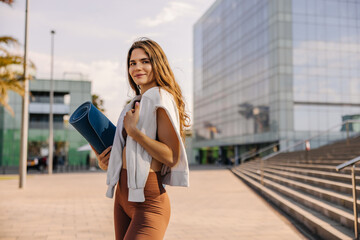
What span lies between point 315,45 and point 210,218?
36.1 m

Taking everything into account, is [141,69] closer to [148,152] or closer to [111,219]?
[148,152]

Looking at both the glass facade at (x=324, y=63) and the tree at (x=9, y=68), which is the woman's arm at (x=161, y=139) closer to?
the tree at (x=9, y=68)

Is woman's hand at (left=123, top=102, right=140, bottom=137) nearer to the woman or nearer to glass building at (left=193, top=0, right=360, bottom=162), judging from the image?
the woman

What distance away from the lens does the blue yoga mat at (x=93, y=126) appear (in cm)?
196

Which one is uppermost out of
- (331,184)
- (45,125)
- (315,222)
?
(45,125)

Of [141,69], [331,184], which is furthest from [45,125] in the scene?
[141,69]

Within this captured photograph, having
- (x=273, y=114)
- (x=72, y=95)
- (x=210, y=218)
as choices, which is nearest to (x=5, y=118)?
(x=72, y=95)

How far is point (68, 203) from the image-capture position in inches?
400

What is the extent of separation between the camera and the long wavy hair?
6.81 feet

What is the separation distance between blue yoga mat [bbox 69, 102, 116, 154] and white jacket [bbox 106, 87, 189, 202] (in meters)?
0.09

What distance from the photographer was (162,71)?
6.85 ft

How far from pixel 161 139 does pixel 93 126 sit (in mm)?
362

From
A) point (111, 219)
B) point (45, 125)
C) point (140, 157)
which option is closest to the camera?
point (140, 157)

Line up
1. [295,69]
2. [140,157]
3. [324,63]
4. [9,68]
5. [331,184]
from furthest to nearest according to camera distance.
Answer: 1. [324,63]
2. [295,69]
3. [9,68]
4. [331,184]
5. [140,157]
